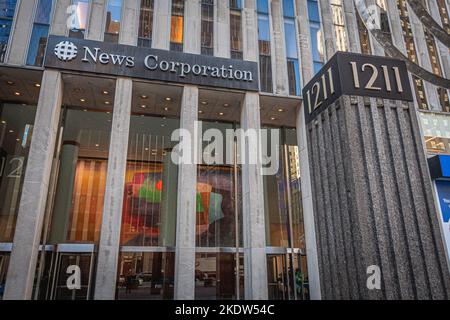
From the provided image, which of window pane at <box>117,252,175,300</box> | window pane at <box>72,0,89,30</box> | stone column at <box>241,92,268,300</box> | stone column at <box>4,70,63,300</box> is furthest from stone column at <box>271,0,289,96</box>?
stone column at <box>4,70,63,300</box>

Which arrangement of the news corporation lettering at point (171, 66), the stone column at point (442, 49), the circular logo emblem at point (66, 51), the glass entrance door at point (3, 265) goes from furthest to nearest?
the stone column at point (442, 49) → the news corporation lettering at point (171, 66) → the circular logo emblem at point (66, 51) → the glass entrance door at point (3, 265)

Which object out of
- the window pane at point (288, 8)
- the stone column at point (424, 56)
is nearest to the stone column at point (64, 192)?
the window pane at point (288, 8)

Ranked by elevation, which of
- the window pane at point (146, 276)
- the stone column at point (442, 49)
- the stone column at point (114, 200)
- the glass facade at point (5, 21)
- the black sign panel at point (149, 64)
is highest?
the stone column at point (442, 49)

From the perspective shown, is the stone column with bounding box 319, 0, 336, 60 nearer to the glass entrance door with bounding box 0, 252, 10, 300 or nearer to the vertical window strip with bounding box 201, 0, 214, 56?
the vertical window strip with bounding box 201, 0, 214, 56

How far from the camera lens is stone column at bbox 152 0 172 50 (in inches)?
661

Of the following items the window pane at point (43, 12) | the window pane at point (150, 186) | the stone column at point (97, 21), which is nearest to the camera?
the window pane at point (43, 12)

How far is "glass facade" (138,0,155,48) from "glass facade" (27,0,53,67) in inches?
172

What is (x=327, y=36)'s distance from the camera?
19.2m

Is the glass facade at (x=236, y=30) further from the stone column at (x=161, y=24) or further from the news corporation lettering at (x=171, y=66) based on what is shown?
the stone column at (x=161, y=24)

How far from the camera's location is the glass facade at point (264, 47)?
17609 mm

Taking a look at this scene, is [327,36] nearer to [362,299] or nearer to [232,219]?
[232,219]

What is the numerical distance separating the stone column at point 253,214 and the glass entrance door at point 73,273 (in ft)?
24.0

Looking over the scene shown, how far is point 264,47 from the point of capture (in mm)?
18219

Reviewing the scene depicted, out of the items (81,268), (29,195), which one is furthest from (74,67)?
(81,268)
